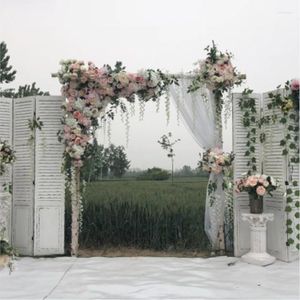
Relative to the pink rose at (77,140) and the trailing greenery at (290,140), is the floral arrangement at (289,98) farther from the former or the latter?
the pink rose at (77,140)

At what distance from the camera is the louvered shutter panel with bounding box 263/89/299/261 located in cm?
444

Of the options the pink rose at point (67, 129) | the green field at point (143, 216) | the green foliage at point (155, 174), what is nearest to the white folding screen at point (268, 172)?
the green field at point (143, 216)

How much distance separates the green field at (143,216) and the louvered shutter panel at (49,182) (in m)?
0.60

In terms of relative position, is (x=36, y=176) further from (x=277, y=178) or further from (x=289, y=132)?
(x=289, y=132)

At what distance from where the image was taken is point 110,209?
17.7 feet

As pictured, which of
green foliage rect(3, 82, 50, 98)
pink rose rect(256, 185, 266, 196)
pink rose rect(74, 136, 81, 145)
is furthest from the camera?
green foliage rect(3, 82, 50, 98)

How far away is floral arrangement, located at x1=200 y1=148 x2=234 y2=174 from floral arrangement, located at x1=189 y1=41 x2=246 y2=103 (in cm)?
66

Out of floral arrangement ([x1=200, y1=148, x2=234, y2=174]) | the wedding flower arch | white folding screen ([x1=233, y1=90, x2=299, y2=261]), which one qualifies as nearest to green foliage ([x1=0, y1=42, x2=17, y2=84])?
the wedding flower arch

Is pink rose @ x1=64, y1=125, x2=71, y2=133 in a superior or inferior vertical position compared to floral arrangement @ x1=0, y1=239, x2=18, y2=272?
superior

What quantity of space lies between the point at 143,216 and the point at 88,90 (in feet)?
5.63

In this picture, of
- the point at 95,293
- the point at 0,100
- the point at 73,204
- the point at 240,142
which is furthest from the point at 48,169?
the point at 240,142

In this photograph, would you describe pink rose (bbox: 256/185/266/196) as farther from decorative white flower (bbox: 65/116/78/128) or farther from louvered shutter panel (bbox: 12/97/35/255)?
louvered shutter panel (bbox: 12/97/35/255)

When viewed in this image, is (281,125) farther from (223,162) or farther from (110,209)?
(110,209)

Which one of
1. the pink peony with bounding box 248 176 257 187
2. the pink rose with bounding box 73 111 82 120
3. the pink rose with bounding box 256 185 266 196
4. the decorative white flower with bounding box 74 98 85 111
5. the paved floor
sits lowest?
the paved floor
